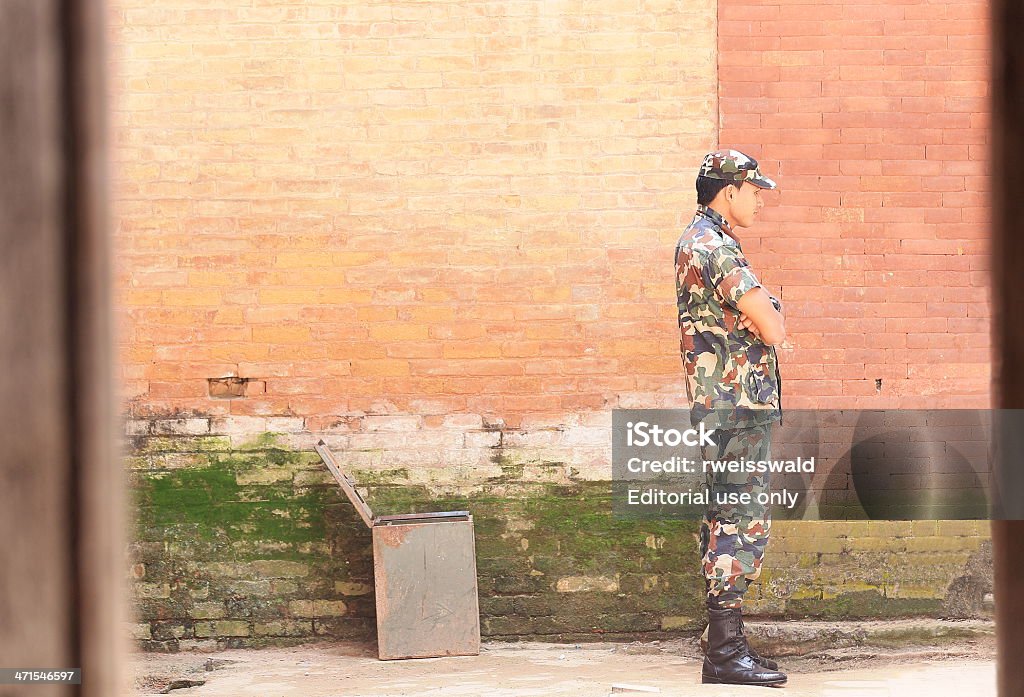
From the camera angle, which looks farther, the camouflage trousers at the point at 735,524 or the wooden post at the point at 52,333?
the camouflage trousers at the point at 735,524

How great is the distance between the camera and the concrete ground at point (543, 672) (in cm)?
385

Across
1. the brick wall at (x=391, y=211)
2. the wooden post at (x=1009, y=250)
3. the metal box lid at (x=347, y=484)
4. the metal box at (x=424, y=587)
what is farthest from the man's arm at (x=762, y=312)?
the wooden post at (x=1009, y=250)

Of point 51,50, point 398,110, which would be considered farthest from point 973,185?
point 51,50

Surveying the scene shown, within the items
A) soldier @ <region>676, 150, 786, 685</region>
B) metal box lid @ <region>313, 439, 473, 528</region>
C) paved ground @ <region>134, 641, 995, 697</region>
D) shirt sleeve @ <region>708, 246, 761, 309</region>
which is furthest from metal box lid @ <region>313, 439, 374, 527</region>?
shirt sleeve @ <region>708, 246, 761, 309</region>

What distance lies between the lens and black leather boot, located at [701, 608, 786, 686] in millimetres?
3732

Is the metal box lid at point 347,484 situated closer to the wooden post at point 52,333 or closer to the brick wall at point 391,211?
the brick wall at point 391,211

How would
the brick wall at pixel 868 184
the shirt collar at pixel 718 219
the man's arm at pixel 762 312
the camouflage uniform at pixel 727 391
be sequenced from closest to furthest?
the man's arm at pixel 762 312 → the camouflage uniform at pixel 727 391 → the shirt collar at pixel 718 219 → the brick wall at pixel 868 184

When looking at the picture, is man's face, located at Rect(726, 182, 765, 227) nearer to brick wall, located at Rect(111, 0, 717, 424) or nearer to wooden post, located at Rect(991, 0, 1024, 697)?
brick wall, located at Rect(111, 0, 717, 424)

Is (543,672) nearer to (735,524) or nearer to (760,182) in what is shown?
(735,524)

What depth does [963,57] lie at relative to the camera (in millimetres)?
4520

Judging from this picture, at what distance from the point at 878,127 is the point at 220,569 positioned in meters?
3.31

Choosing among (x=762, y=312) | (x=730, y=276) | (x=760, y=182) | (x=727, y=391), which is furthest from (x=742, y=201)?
(x=727, y=391)

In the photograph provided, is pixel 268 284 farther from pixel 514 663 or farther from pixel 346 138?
pixel 514 663

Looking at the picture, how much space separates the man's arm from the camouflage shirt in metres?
0.06
